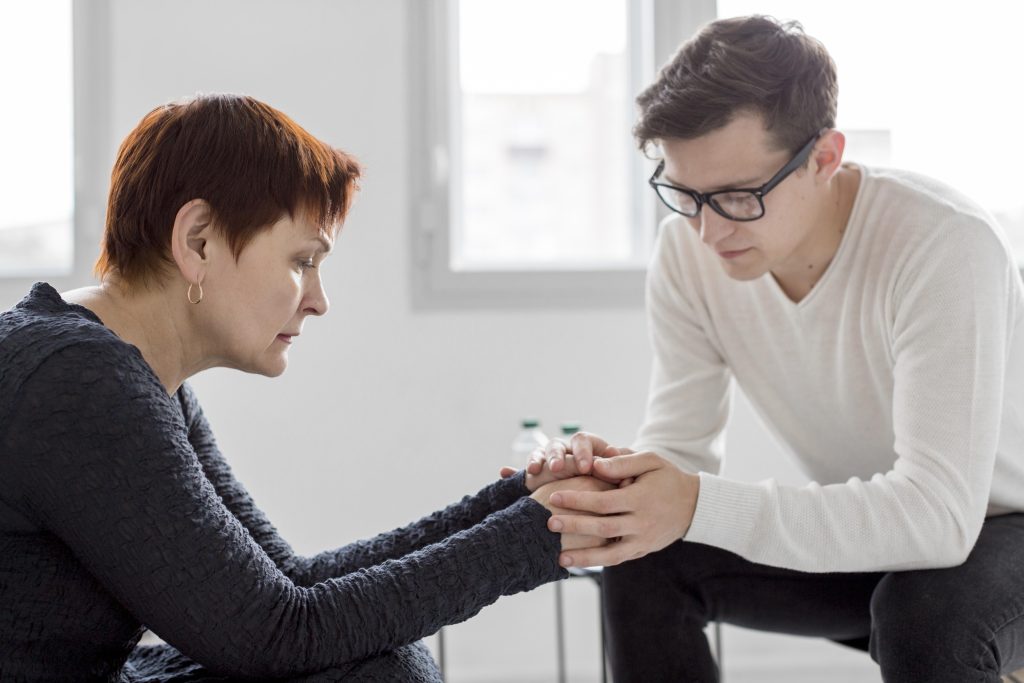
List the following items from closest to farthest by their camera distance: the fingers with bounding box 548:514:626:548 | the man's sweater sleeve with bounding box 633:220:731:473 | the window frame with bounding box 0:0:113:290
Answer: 1. the fingers with bounding box 548:514:626:548
2. the man's sweater sleeve with bounding box 633:220:731:473
3. the window frame with bounding box 0:0:113:290

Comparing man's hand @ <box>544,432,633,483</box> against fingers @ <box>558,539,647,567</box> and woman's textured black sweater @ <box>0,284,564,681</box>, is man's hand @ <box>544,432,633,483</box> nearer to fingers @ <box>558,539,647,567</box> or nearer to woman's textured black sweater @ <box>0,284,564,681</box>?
fingers @ <box>558,539,647,567</box>

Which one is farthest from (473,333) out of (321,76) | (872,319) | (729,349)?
(872,319)

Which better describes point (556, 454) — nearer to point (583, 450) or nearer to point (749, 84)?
point (583, 450)

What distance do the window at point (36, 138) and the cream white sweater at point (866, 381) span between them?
1.60 meters

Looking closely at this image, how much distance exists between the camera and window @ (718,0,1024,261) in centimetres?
256

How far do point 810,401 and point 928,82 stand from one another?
55.8 inches

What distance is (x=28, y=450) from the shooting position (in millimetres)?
914

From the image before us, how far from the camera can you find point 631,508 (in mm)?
1237

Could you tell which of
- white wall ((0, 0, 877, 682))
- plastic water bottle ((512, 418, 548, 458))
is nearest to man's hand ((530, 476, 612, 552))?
plastic water bottle ((512, 418, 548, 458))

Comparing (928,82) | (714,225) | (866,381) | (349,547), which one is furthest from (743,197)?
(928,82)

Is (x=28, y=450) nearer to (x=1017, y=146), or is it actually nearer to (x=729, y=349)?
(x=729, y=349)

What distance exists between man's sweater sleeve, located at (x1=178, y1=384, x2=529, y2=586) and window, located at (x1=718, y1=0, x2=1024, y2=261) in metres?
1.67

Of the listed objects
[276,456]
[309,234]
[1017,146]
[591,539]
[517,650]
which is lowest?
[517,650]

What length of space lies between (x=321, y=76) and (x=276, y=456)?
91cm
